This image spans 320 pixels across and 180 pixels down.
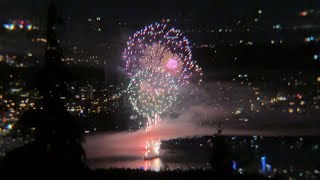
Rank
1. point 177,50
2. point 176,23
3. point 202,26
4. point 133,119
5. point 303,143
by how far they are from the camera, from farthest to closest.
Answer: point 133,119 < point 202,26 < point 176,23 < point 177,50 < point 303,143

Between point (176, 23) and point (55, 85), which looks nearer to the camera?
point (55, 85)

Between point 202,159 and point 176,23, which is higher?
point 176,23

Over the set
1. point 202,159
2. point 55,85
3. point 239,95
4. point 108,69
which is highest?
point 108,69

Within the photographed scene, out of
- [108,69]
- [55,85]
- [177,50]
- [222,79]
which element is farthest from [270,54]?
[55,85]

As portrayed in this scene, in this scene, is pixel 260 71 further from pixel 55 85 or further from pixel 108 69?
pixel 55 85

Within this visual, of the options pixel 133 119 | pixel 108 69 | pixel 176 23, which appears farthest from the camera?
pixel 108 69

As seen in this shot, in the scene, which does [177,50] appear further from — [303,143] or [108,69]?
[108,69]

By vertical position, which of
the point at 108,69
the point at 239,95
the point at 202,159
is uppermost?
the point at 108,69

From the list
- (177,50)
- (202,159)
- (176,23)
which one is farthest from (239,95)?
(202,159)

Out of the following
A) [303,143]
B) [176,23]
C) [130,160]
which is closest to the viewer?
[130,160]
